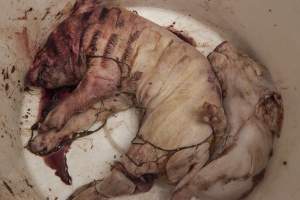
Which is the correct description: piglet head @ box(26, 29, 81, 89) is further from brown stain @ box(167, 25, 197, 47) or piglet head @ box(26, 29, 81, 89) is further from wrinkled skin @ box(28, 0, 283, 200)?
brown stain @ box(167, 25, 197, 47)

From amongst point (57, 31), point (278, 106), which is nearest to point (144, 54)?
point (57, 31)

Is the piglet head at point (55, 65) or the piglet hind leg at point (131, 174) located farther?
the piglet head at point (55, 65)

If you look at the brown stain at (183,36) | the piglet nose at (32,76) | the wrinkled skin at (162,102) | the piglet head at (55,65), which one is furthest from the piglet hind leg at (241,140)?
the piglet nose at (32,76)

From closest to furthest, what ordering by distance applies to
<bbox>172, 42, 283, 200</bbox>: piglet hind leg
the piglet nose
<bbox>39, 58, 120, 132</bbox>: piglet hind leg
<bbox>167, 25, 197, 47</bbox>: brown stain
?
<bbox>172, 42, 283, 200</bbox>: piglet hind leg → <bbox>39, 58, 120, 132</bbox>: piglet hind leg → the piglet nose → <bbox>167, 25, 197, 47</bbox>: brown stain

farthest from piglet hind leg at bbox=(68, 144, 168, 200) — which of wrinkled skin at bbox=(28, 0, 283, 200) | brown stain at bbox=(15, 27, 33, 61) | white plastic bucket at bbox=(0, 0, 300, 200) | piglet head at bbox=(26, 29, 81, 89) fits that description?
brown stain at bbox=(15, 27, 33, 61)

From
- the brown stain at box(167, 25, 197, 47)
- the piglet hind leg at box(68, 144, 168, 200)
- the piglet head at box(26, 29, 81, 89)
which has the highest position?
the brown stain at box(167, 25, 197, 47)

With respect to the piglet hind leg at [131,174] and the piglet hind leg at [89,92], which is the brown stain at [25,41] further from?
the piglet hind leg at [131,174]
